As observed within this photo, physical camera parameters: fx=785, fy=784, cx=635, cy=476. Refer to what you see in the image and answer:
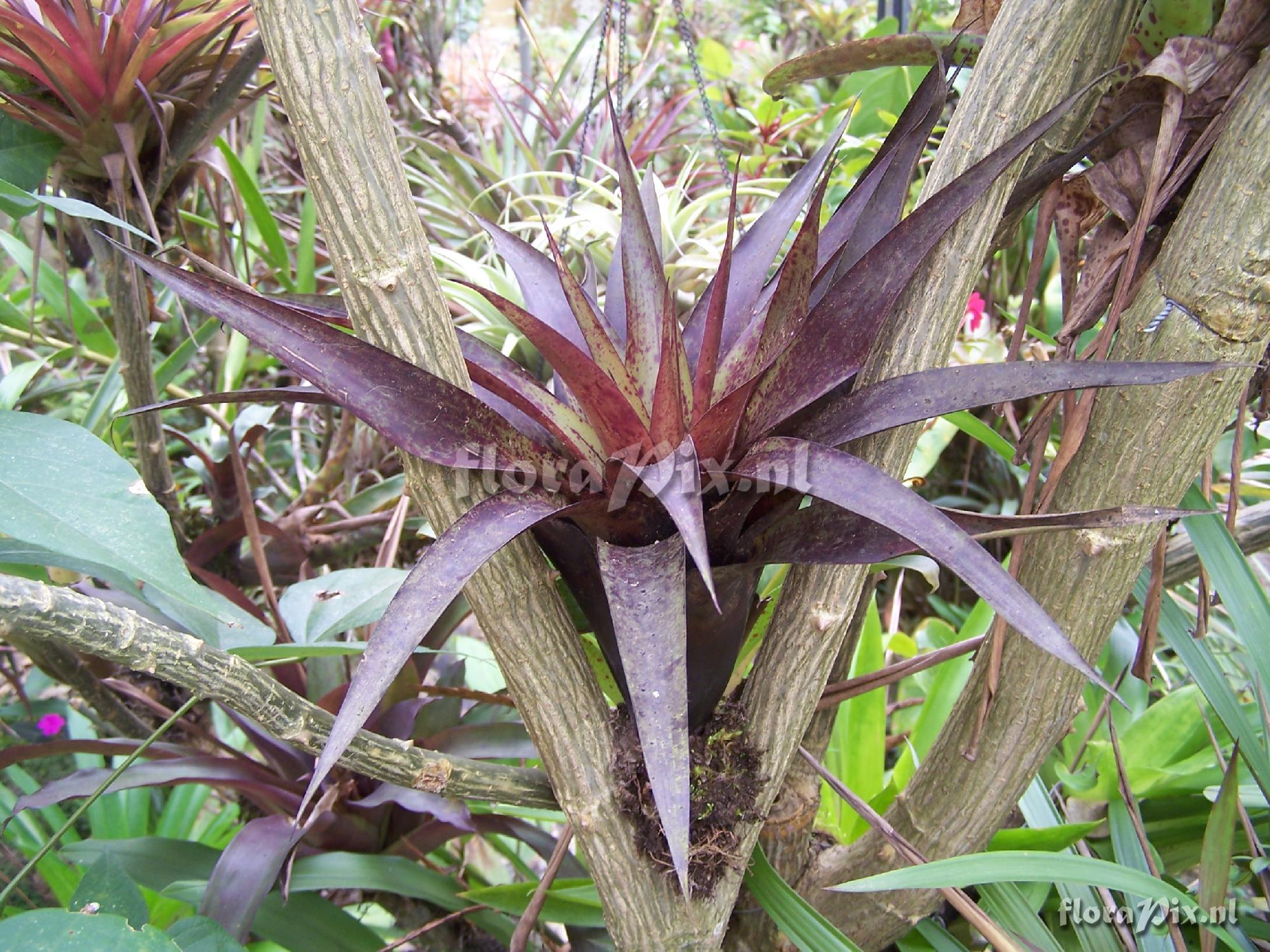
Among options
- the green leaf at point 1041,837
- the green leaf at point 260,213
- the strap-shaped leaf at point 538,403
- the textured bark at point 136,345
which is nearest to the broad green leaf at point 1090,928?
the green leaf at point 1041,837

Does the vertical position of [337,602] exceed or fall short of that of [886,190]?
it falls short

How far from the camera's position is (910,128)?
0.50m

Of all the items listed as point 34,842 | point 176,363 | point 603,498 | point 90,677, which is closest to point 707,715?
point 603,498

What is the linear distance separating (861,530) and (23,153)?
2.63 feet

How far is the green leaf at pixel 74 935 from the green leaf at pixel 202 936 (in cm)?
13

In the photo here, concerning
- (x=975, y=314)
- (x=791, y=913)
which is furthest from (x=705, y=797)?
(x=975, y=314)

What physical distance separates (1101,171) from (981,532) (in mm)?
300

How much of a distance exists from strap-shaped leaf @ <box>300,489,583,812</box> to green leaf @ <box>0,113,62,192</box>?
61 centimetres

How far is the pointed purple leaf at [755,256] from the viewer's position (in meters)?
0.54

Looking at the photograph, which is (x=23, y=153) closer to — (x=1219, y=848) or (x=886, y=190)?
(x=886, y=190)

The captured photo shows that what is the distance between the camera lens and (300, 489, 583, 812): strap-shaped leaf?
35 centimetres

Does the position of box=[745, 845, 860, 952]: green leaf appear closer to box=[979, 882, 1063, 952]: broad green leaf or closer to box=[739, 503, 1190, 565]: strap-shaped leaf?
box=[979, 882, 1063, 952]: broad green leaf

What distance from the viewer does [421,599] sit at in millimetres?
376

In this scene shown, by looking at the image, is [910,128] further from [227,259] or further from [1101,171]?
[227,259]
